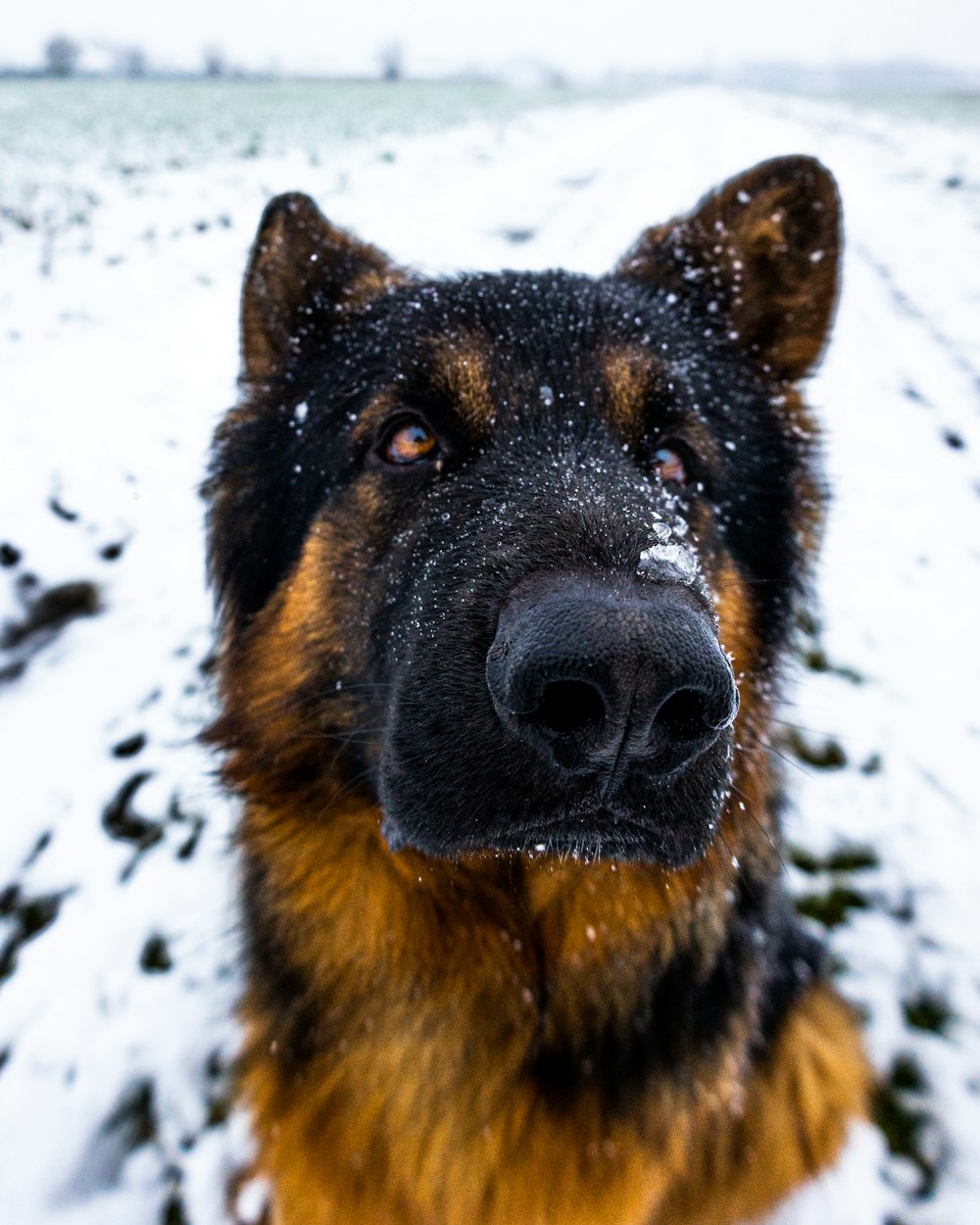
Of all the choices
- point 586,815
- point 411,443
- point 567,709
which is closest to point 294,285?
point 411,443

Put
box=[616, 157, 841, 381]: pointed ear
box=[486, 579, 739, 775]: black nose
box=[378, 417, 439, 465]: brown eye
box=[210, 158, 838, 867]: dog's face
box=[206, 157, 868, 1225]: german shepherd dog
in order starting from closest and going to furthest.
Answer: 1. box=[486, 579, 739, 775]: black nose
2. box=[210, 158, 838, 867]: dog's face
3. box=[206, 157, 868, 1225]: german shepherd dog
4. box=[378, 417, 439, 465]: brown eye
5. box=[616, 157, 841, 381]: pointed ear

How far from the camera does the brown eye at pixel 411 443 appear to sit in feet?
7.32

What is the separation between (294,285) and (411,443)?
2.59 ft

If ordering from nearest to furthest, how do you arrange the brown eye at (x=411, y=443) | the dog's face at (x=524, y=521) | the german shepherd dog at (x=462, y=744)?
1. the dog's face at (x=524, y=521)
2. the german shepherd dog at (x=462, y=744)
3. the brown eye at (x=411, y=443)

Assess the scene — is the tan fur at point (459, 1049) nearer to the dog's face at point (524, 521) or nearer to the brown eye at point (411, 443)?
the dog's face at point (524, 521)

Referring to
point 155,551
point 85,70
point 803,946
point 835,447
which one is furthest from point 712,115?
point 85,70

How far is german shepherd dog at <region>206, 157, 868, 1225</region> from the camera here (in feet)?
6.15

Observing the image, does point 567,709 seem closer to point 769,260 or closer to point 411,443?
point 411,443

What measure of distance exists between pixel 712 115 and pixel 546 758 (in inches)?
1064

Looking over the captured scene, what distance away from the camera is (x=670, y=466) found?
230 centimetres

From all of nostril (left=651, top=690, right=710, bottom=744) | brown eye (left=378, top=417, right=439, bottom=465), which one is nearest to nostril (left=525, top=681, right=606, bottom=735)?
nostril (left=651, top=690, right=710, bottom=744)

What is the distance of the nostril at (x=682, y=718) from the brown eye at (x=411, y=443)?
44.2 inches

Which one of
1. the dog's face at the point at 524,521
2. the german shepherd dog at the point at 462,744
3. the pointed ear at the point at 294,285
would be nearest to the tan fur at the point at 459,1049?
the german shepherd dog at the point at 462,744

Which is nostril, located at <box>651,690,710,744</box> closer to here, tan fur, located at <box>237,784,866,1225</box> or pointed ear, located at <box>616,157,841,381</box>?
tan fur, located at <box>237,784,866,1225</box>
